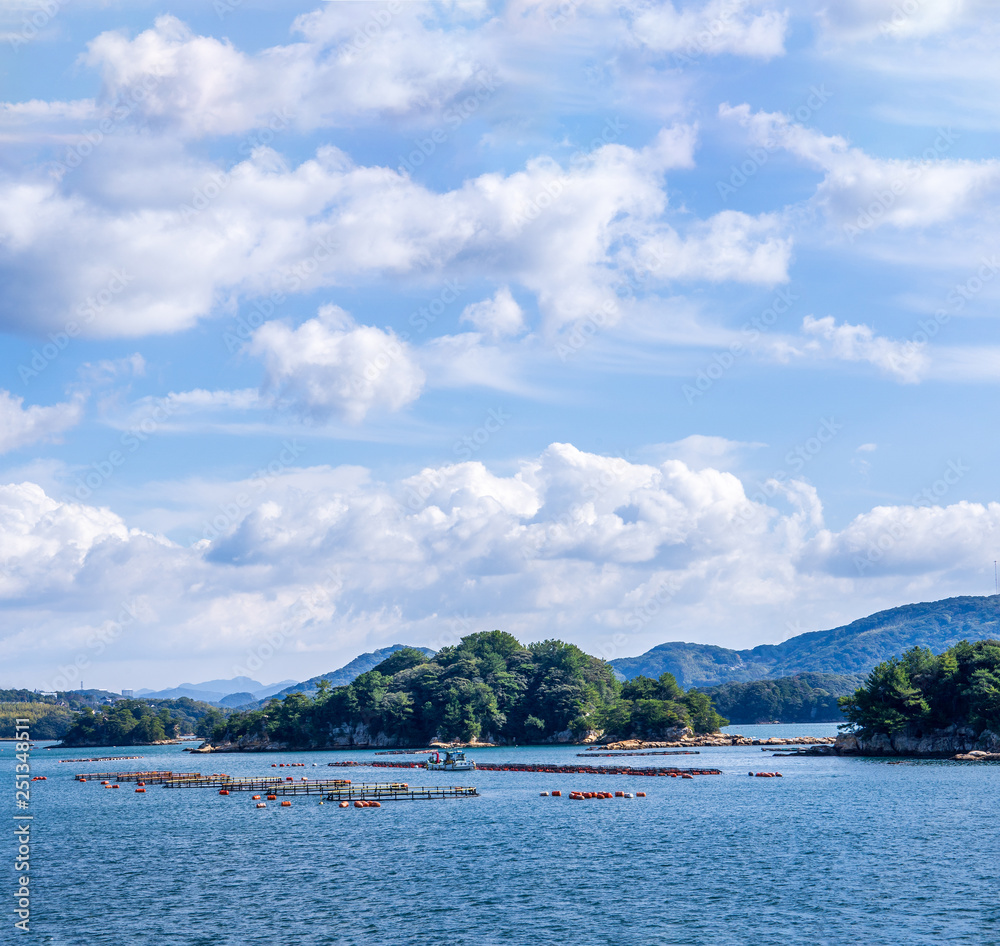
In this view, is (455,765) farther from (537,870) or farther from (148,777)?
(537,870)

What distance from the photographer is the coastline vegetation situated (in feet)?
519

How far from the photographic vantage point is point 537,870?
73.6 meters

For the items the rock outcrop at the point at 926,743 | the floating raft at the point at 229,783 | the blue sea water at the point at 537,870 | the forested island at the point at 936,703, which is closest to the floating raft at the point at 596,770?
the blue sea water at the point at 537,870

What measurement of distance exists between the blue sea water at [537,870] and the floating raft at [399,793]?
5289mm

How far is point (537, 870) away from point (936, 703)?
387ft

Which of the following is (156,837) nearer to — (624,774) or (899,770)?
(624,774)

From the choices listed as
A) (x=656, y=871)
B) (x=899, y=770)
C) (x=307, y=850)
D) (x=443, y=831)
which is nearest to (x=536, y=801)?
(x=443, y=831)

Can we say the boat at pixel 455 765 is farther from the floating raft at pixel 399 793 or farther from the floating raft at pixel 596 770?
the floating raft at pixel 399 793

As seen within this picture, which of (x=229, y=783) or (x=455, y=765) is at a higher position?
(x=229, y=783)

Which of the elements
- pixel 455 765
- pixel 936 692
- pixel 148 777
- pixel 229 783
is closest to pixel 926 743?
pixel 936 692

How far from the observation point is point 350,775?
177m

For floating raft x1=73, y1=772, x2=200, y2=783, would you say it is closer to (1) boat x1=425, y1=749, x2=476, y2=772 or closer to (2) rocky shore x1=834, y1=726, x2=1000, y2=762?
(1) boat x1=425, y1=749, x2=476, y2=772

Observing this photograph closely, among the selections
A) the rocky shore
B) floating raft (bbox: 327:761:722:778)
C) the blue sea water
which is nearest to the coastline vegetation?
the rocky shore

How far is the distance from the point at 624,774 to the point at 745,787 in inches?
1095
